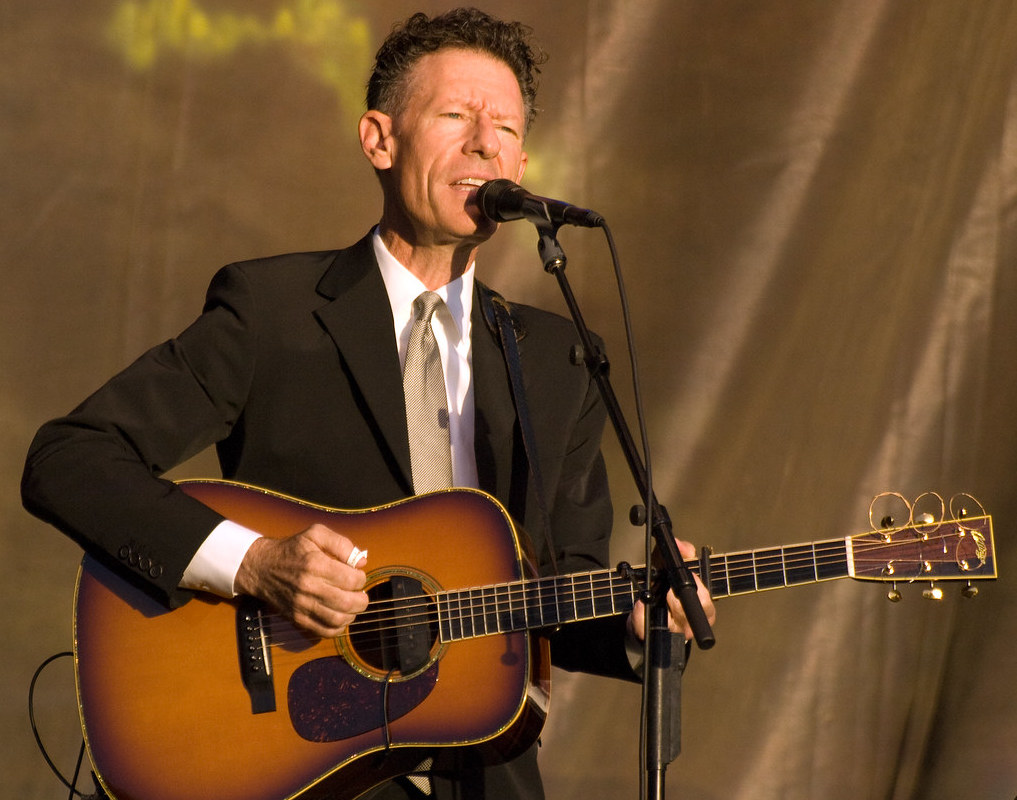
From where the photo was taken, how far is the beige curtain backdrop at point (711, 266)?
11.7 feet

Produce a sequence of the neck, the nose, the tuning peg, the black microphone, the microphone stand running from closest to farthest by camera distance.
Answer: the microphone stand
the black microphone
the tuning peg
the nose
the neck

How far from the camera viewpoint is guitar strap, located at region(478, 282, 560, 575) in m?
2.45

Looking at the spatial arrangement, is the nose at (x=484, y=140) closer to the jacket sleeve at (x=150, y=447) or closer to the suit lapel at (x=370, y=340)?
the suit lapel at (x=370, y=340)

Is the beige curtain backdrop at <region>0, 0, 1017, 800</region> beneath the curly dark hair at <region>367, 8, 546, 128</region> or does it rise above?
beneath

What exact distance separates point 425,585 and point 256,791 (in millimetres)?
478

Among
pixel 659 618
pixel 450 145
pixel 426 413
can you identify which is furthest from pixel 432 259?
pixel 659 618

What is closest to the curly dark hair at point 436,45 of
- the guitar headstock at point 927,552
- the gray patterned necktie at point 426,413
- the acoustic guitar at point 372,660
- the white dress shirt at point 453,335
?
the white dress shirt at point 453,335

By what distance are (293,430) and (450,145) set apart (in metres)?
0.71

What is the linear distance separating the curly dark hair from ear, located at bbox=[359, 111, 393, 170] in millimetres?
30

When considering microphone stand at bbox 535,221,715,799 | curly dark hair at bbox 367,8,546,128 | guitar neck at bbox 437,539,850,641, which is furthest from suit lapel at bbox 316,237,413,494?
microphone stand at bbox 535,221,715,799

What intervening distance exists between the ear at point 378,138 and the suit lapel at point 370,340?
0.24 metres

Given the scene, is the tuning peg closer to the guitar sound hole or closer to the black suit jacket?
the black suit jacket

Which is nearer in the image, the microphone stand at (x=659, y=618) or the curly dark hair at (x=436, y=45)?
the microphone stand at (x=659, y=618)

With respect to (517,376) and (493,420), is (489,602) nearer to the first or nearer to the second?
(493,420)
